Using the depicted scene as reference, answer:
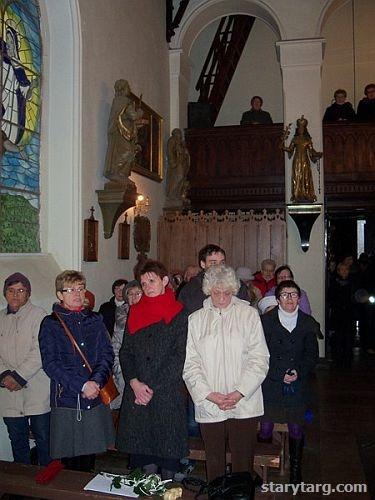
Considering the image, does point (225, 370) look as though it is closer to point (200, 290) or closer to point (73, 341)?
point (200, 290)

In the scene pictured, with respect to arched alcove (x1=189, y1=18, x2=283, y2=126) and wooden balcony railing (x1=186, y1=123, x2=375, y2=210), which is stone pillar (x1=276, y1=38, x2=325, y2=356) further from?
arched alcove (x1=189, y1=18, x2=283, y2=126)

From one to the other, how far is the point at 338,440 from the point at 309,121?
555 cm

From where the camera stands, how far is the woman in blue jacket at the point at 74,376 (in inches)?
126

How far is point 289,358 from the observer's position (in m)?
3.70

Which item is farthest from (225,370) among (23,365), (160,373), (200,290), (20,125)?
(20,125)

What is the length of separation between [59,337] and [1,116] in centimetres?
228

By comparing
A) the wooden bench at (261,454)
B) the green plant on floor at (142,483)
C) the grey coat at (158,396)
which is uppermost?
the grey coat at (158,396)

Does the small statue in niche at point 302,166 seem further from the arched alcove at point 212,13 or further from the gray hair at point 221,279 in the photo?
the gray hair at point 221,279

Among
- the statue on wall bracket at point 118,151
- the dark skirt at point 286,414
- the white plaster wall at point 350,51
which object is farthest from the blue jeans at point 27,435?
the white plaster wall at point 350,51

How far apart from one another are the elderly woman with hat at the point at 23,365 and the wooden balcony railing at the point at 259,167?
607 cm

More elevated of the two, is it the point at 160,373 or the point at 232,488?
the point at 160,373

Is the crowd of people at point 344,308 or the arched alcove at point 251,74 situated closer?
the crowd of people at point 344,308

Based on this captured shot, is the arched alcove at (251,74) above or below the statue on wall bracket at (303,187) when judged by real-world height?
above

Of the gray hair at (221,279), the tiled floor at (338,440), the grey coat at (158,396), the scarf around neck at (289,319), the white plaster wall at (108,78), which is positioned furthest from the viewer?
the white plaster wall at (108,78)
